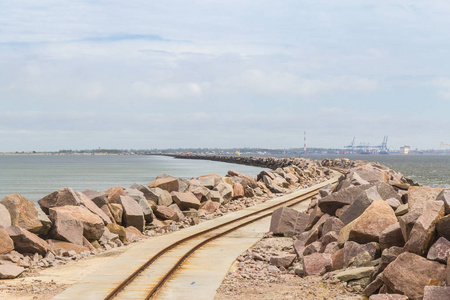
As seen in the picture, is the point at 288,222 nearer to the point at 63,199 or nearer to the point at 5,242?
the point at 63,199

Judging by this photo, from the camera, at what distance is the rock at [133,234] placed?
16.8m

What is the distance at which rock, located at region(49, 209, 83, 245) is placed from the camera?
45.8ft

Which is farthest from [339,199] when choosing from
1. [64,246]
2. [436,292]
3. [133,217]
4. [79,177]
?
[79,177]

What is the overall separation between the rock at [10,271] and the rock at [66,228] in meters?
2.74

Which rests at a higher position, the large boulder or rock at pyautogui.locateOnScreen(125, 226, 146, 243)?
the large boulder

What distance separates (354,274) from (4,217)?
8.55 metres

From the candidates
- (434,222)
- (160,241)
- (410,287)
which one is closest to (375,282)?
(410,287)

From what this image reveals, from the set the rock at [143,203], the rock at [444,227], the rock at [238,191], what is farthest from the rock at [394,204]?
the rock at [238,191]

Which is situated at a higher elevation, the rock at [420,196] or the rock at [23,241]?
the rock at [420,196]

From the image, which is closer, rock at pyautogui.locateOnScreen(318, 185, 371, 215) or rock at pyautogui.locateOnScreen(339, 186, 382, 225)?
Result: rock at pyautogui.locateOnScreen(339, 186, 382, 225)

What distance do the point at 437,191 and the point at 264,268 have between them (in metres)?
4.10

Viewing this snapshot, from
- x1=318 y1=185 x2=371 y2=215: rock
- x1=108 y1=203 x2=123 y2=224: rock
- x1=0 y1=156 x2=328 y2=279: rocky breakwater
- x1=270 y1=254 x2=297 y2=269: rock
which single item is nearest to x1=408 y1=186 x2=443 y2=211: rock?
x1=318 y1=185 x2=371 y2=215: rock

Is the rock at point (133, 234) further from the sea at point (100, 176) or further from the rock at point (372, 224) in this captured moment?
the sea at point (100, 176)

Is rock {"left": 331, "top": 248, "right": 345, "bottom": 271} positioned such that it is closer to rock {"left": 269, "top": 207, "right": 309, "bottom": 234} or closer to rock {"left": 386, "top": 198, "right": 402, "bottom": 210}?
rock {"left": 386, "top": 198, "right": 402, "bottom": 210}
